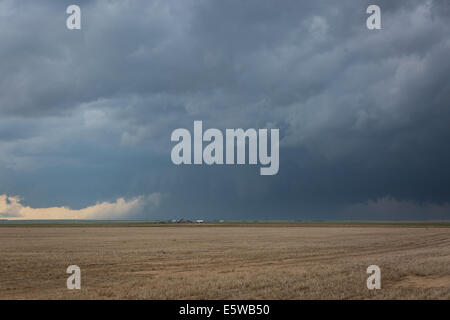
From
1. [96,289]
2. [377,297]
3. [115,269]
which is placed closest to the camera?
[377,297]

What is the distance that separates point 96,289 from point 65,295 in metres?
2.03

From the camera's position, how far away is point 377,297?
20.2 metres

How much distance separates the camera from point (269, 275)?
1062 inches

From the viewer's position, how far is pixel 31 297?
21000 millimetres

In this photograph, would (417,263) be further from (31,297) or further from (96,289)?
(31,297)
